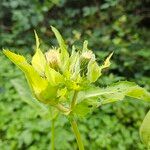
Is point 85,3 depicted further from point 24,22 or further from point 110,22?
point 24,22

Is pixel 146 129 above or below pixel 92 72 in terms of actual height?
below

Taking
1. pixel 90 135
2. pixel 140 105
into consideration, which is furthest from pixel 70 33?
pixel 90 135

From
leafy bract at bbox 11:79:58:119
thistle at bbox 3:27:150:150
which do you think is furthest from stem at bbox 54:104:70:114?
leafy bract at bbox 11:79:58:119

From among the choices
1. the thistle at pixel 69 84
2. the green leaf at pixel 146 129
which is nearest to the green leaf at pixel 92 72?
the thistle at pixel 69 84

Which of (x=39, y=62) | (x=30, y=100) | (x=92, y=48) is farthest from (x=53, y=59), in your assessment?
(x=92, y=48)

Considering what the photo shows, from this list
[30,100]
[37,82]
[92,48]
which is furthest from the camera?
[92,48]

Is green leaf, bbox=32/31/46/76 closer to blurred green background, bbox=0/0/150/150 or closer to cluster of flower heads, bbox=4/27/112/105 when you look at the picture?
cluster of flower heads, bbox=4/27/112/105

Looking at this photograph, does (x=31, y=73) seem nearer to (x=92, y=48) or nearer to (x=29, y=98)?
(x=29, y=98)
